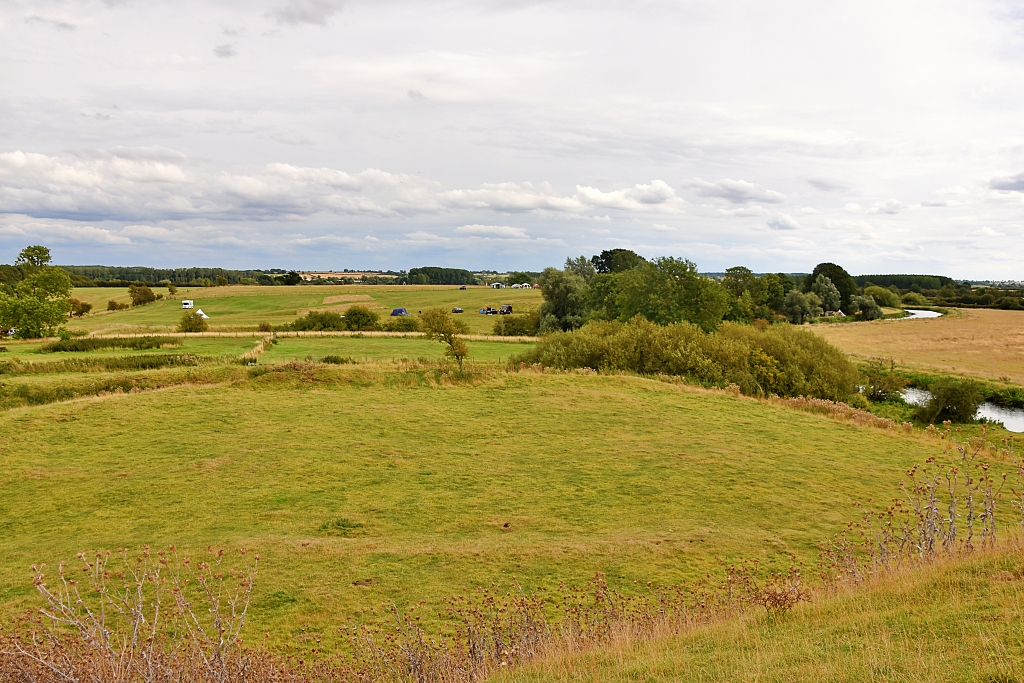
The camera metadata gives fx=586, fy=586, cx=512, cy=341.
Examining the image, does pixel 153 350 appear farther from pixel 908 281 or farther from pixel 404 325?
pixel 908 281

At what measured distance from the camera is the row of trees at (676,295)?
158ft

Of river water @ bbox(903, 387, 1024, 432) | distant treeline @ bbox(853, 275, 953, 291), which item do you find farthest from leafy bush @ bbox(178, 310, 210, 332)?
distant treeline @ bbox(853, 275, 953, 291)

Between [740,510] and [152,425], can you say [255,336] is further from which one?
[740,510]

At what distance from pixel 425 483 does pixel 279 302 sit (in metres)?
91.5

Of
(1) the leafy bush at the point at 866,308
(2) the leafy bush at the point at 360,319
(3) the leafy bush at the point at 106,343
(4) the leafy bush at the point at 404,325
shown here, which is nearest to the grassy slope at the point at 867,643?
(3) the leafy bush at the point at 106,343

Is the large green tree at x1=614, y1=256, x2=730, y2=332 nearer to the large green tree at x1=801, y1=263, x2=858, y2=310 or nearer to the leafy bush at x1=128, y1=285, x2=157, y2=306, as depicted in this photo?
the large green tree at x1=801, y1=263, x2=858, y2=310

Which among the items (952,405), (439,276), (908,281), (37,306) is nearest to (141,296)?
(37,306)

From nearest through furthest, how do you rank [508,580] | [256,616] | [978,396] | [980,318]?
1. [256,616]
2. [508,580]
3. [978,396]
4. [980,318]

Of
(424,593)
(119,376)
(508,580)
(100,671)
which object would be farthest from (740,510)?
(119,376)

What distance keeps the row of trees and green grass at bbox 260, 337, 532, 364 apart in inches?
429

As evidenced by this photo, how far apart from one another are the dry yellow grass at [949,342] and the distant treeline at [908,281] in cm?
8235

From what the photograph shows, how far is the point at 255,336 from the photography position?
5325 centimetres

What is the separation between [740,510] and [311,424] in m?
15.7

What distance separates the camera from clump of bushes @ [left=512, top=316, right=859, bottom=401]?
34.4m
